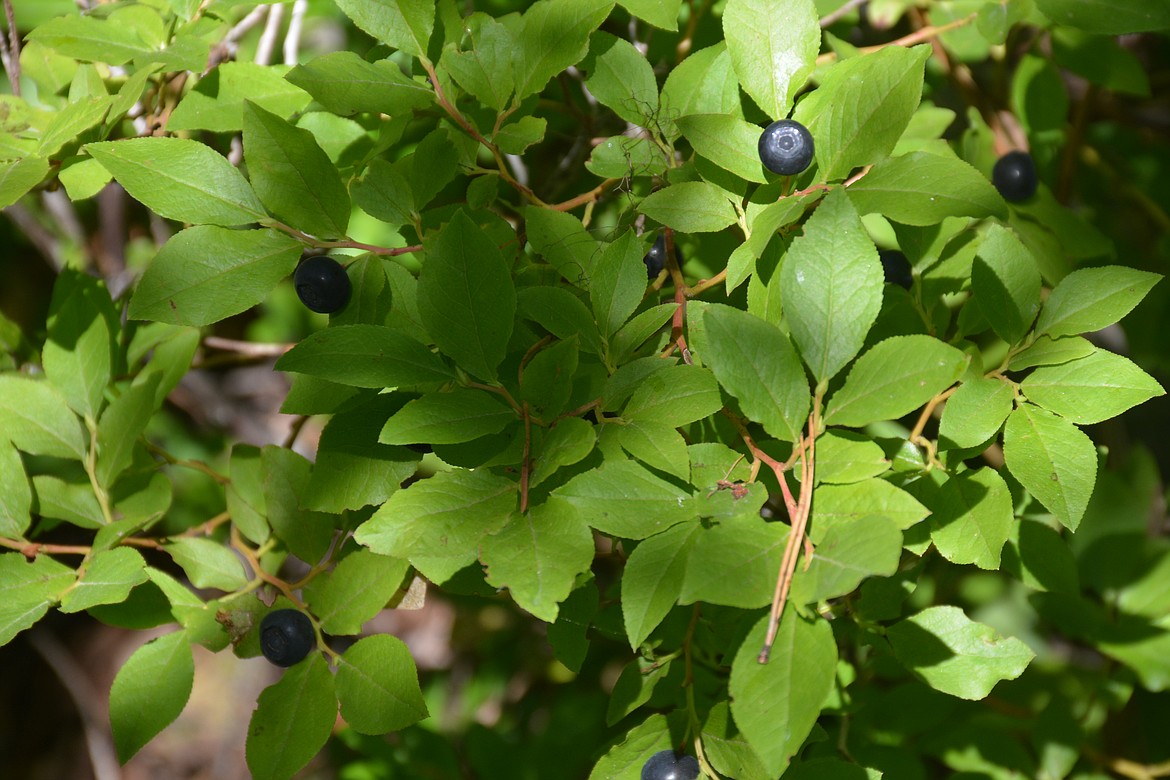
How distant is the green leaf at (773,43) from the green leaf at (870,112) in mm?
44

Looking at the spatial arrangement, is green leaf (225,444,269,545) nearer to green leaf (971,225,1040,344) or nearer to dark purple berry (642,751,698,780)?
dark purple berry (642,751,698,780)

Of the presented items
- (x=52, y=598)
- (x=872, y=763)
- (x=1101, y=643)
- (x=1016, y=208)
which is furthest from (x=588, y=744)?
(x=1016, y=208)

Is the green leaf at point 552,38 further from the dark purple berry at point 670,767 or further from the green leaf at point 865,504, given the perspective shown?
the dark purple berry at point 670,767

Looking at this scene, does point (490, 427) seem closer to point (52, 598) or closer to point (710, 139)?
point (710, 139)

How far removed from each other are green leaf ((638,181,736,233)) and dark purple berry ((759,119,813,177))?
0.19 ft

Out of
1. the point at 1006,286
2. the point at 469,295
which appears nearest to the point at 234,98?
the point at 469,295

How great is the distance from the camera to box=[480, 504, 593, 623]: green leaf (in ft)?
2.11

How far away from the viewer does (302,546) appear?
0.99m

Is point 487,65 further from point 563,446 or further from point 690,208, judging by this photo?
point 563,446

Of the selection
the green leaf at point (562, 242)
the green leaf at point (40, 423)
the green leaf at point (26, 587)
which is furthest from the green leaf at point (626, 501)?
the green leaf at point (40, 423)

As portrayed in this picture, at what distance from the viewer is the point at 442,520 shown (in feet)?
2.33

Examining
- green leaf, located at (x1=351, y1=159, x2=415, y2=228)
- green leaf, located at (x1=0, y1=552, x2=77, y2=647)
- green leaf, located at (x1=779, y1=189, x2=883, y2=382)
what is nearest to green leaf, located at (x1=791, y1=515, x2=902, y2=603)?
green leaf, located at (x1=779, y1=189, x2=883, y2=382)

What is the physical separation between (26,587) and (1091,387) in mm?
973

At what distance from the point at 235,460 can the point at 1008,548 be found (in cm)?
85
